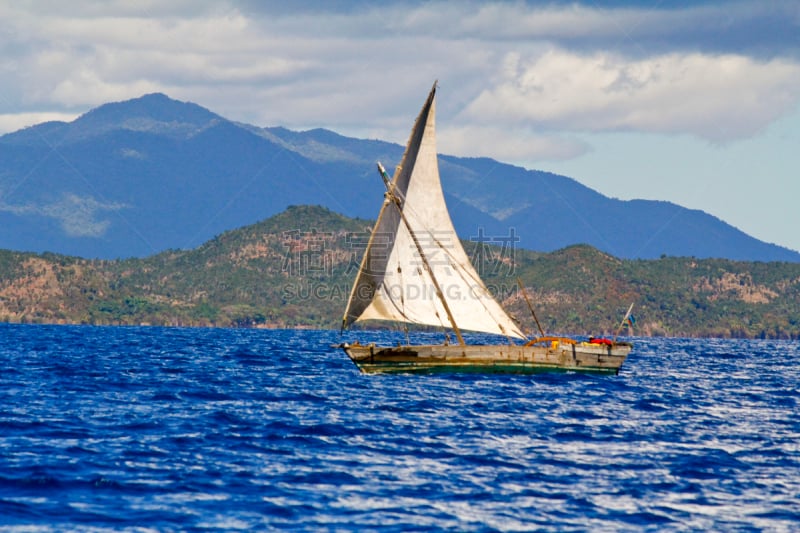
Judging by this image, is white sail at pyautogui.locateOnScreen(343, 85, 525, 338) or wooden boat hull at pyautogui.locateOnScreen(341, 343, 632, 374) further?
wooden boat hull at pyautogui.locateOnScreen(341, 343, 632, 374)

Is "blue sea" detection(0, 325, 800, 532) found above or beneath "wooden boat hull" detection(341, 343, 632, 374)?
beneath

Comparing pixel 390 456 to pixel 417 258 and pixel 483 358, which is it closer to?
pixel 417 258

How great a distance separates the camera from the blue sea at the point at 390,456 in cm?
3080

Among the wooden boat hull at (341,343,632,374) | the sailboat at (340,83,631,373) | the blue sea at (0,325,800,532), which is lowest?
the blue sea at (0,325,800,532)

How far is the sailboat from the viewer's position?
227ft

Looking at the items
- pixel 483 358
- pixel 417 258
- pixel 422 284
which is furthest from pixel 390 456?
pixel 483 358

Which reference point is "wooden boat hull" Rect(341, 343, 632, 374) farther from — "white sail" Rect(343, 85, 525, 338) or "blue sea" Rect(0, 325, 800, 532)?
"blue sea" Rect(0, 325, 800, 532)

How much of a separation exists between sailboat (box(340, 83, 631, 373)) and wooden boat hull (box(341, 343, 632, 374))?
0.06 m

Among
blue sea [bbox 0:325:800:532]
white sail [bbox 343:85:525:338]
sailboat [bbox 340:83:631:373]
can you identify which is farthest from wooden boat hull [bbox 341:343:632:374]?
blue sea [bbox 0:325:800:532]

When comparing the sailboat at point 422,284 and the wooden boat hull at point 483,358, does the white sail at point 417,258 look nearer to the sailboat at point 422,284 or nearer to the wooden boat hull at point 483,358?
the sailboat at point 422,284

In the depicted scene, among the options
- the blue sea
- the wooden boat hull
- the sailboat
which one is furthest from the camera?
the wooden boat hull

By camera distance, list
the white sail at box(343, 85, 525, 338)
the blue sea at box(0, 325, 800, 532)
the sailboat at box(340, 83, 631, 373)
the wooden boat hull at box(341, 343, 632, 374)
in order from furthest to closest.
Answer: the wooden boat hull at box(341, 343, 632, 374)
the sailboat at box(340, 83, 631, 373)
the white sail at box(343, 85, 525, 338)
the blue sea at box(0, 325, 800, 532)

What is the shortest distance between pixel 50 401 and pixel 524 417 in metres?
23.2

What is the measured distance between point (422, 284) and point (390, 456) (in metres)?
32.3
